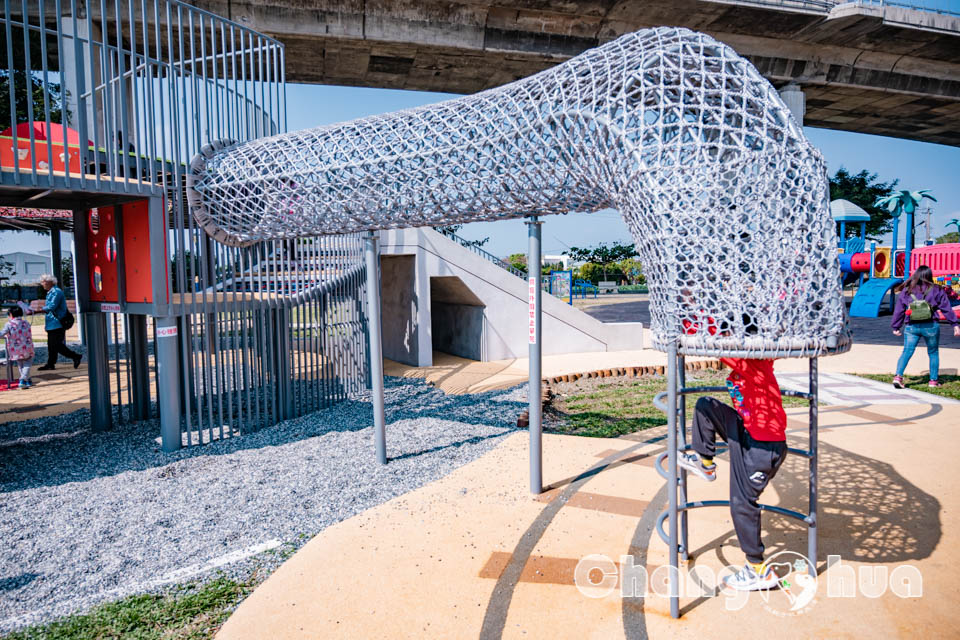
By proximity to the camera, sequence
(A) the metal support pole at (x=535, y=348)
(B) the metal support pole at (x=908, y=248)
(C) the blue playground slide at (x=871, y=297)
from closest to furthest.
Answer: (A) the metal support pole at (x=535, y=348) < (C) the blue playground slide at (x=871, y=297) < (B) the metal support pole at (x=908, y=248)

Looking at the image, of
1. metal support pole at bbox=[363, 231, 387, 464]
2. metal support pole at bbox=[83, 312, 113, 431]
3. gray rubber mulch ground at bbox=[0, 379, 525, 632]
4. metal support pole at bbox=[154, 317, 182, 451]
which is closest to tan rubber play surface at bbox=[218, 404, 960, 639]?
gray rubber mulch ground at bbox=[0, 379, 525, 632]

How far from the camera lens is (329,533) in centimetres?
420

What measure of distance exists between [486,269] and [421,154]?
7.71 m

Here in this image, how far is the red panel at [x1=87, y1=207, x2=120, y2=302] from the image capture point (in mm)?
6539

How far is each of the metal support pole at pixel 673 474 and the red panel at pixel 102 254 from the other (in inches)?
242

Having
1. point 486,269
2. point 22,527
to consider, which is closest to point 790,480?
point 22,527

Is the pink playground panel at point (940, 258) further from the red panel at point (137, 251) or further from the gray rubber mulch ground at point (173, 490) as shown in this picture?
the red panel at point (137, 251)

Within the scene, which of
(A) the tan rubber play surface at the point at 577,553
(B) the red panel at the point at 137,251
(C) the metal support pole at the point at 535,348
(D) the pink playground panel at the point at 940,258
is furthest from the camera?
(D) the pink playground panel at the point at 940,258

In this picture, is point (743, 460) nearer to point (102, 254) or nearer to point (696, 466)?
point (696, 466)

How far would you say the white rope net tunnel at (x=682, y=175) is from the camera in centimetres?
288

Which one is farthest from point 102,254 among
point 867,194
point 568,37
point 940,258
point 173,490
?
point 867,194

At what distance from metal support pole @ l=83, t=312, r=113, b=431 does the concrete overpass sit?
13.4 m

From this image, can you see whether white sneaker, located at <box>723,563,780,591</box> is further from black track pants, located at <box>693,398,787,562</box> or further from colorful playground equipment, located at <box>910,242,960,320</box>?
colorful playground equipment, located at <box>910,242,960,320</box>

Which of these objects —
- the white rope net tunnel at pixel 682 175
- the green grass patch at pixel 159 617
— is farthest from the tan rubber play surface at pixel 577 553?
the white rope net tunnel at pixel 682 175
